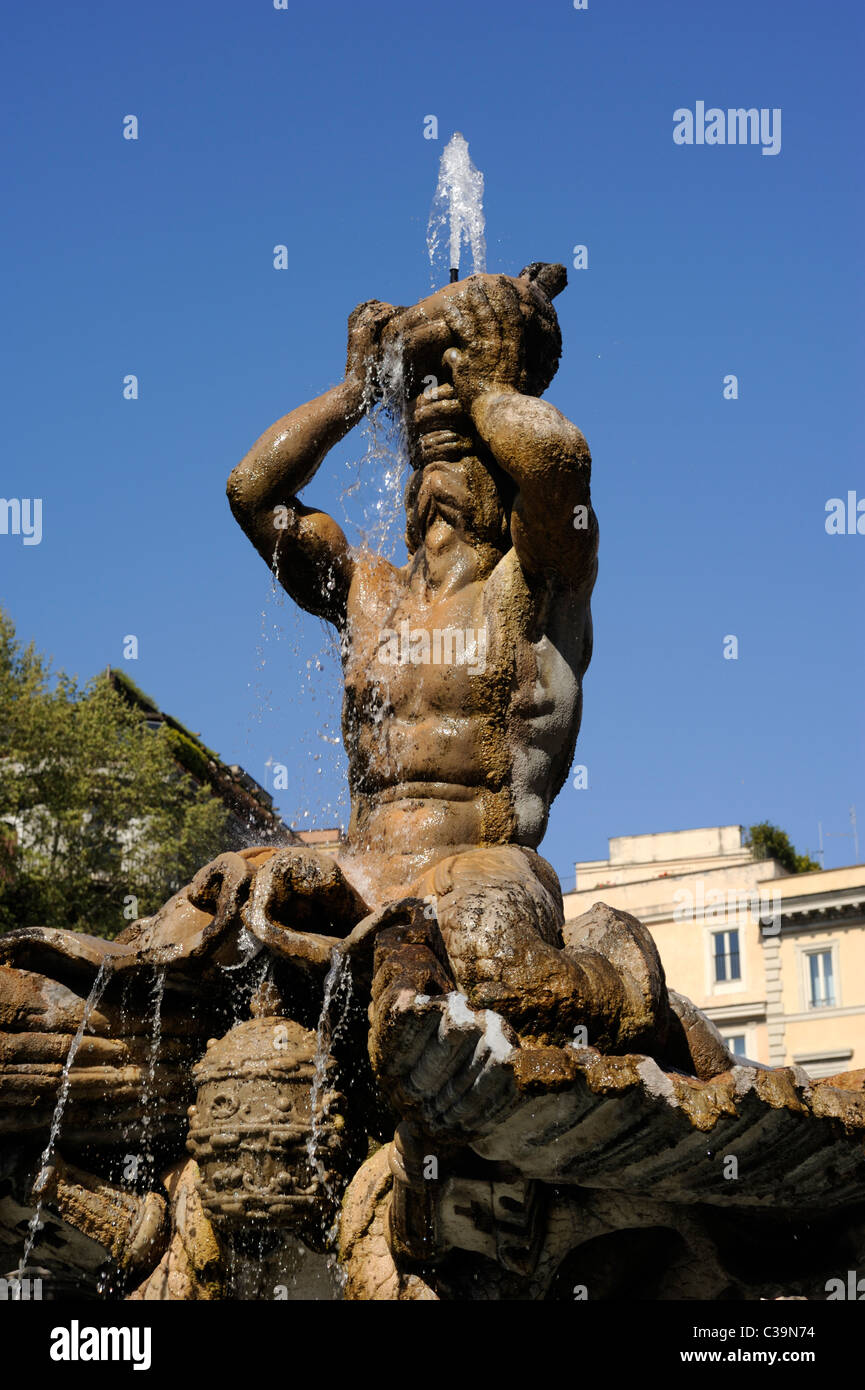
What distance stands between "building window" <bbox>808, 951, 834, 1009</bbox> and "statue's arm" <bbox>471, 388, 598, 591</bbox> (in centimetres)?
3196

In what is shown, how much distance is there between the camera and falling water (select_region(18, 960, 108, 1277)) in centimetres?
582

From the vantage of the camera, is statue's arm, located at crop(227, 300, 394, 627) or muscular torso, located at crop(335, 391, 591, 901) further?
statue's arm, located at crop(227, 300, 394, 627)

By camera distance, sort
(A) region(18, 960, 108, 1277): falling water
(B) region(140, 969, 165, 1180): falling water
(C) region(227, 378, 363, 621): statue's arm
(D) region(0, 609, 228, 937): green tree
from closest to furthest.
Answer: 1. (A) region(18, 960, 108, 1277): falling water
2. (B) region(140, 969, 165, 1180): falling water
3. (C) region(227, 378, 363, 621): statue's arm
4. (D) region(0, 609, 228, 937): green tree

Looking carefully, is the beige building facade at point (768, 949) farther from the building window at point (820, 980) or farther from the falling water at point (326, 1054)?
the falling water at point (326, 1054)

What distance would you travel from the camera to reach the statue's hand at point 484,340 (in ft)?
21.4

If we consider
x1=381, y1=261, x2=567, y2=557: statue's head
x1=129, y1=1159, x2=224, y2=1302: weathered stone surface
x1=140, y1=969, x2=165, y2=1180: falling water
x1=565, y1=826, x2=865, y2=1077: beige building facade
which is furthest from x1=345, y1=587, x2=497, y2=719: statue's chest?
x1=565, y1=826, x2=865, y2=1077: beige building facade

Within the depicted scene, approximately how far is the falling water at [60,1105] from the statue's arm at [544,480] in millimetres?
2145

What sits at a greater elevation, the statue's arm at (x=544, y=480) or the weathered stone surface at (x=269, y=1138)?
the statue's arm at (x=544, y=480)

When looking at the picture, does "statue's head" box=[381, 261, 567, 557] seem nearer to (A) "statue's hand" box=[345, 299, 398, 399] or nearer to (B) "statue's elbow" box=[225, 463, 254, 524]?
(A) "statue's hand" box=[345, 299, 398, 399]

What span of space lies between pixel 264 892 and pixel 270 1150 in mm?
828

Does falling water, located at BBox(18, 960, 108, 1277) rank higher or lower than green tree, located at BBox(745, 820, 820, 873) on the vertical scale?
lower

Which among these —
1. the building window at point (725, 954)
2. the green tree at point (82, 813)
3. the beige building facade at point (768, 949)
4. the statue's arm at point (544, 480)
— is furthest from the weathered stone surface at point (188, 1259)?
the building window at point (725, 954)

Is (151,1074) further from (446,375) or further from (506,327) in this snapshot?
(506,327)

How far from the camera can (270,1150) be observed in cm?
540
